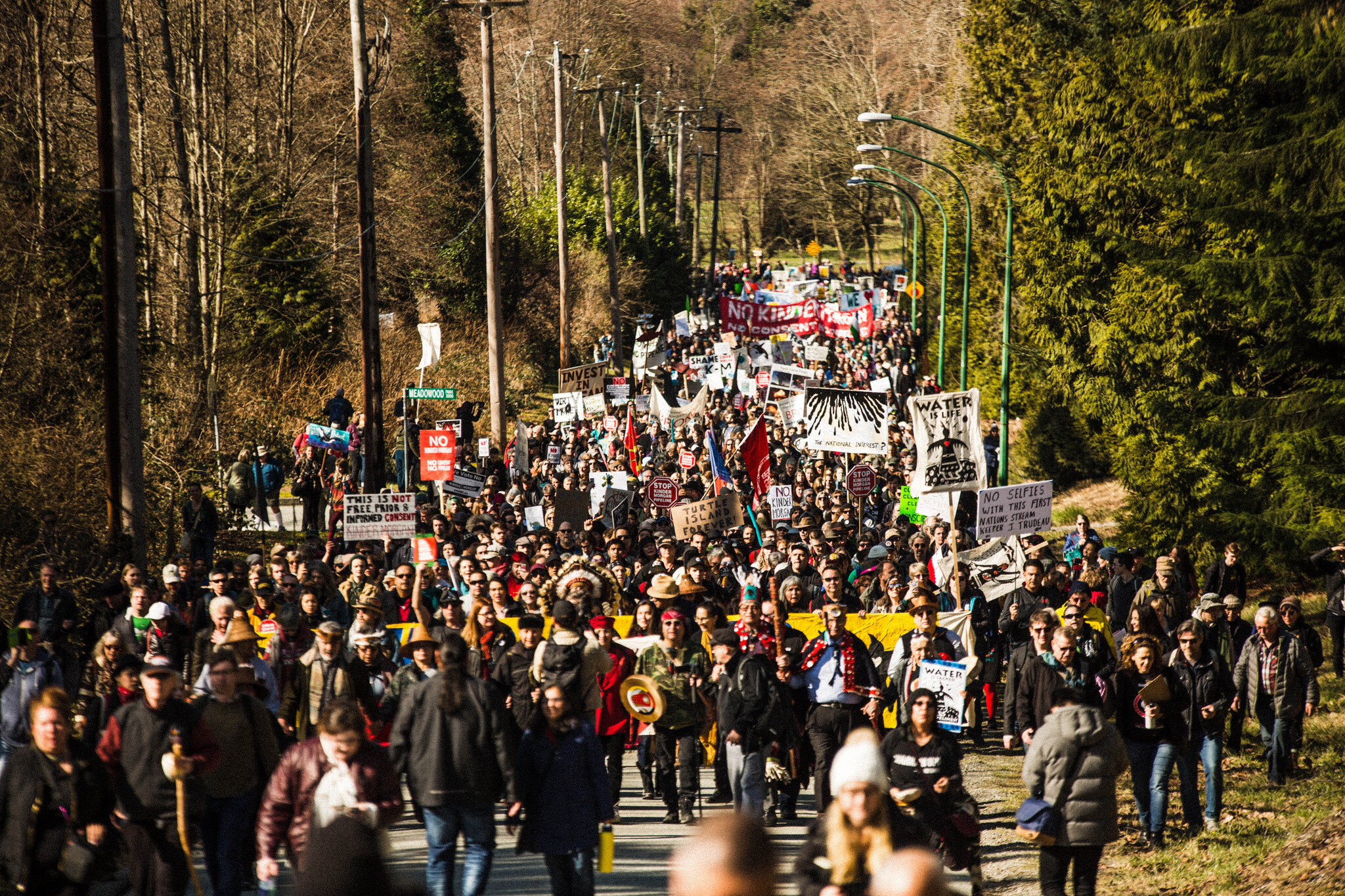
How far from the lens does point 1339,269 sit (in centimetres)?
1750

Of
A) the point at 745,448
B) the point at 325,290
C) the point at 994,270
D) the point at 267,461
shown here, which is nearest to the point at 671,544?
the point at 745,448

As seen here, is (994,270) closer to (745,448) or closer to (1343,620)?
(745,448)

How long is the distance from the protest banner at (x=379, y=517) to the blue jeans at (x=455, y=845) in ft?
31.5

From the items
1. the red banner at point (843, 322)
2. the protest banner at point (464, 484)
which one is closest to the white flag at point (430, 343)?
the protest banner at point (464, 484)

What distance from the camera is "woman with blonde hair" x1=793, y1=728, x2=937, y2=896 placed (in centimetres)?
570

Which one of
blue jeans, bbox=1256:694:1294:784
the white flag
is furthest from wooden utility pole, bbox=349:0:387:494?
blue jeans, bbox=1256:694:1294:784

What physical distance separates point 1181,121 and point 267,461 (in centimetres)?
1619

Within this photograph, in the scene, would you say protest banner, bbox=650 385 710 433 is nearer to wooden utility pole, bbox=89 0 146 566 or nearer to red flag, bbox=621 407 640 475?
red flag, bbox=621 407 640 475

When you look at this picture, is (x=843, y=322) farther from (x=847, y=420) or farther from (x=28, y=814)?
(x=28, y=814)

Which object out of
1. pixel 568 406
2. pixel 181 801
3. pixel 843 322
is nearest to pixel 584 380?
pixel 568 406

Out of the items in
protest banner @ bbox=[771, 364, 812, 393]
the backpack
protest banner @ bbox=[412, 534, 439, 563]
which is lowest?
the backpack

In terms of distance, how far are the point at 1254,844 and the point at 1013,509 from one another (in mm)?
5720

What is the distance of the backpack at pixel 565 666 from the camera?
9508mm

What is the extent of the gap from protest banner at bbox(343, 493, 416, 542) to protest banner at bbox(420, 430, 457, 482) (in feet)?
10.5
